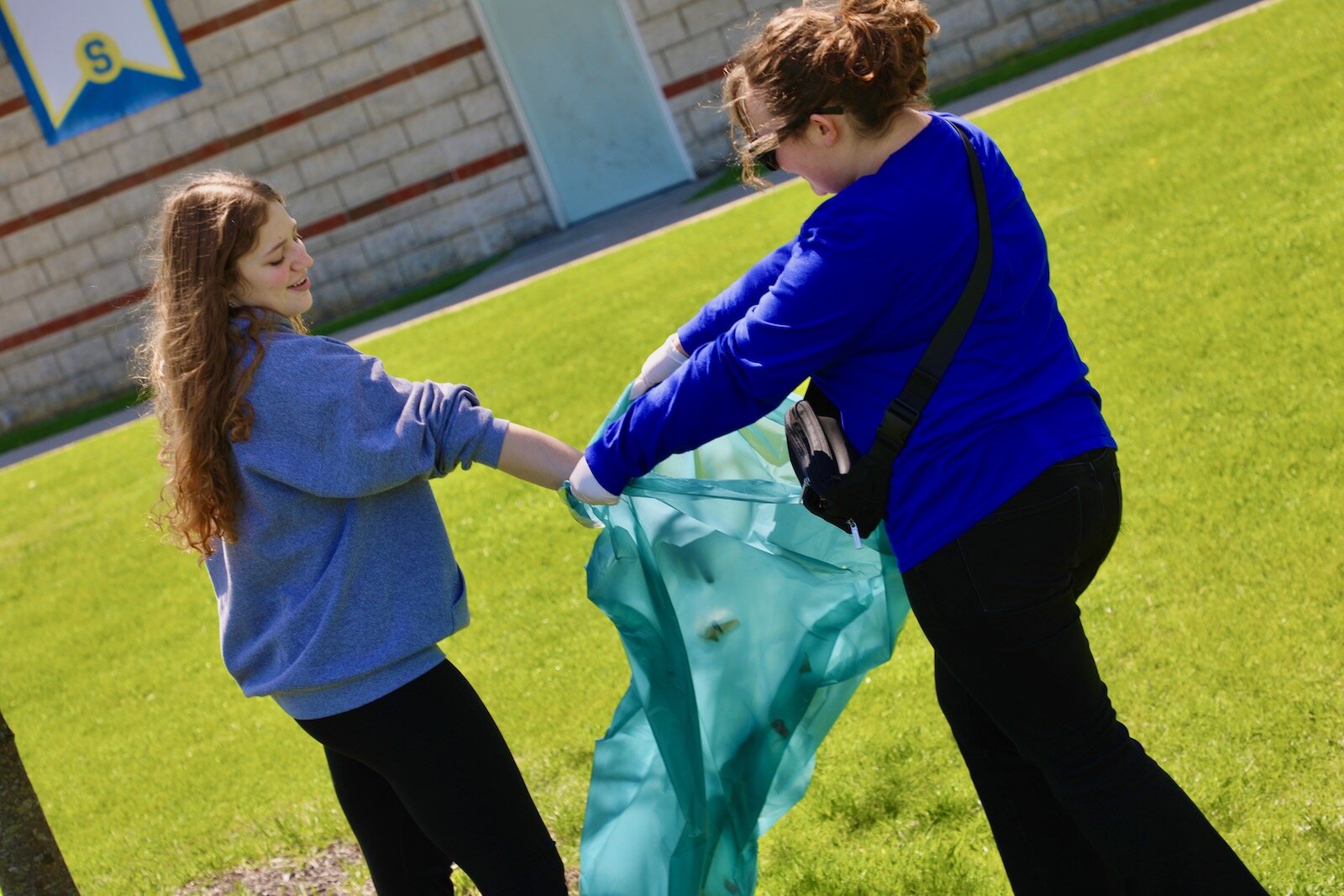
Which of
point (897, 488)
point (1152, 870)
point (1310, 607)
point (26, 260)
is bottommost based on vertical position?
point (1310, 607)

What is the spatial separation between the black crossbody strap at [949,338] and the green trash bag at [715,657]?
68 cm

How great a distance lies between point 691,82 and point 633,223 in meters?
2.38

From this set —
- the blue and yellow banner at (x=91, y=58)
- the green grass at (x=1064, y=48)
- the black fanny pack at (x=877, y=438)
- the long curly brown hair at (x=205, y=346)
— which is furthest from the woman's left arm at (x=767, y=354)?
the blue and yellow banner at (x=91, y=58)

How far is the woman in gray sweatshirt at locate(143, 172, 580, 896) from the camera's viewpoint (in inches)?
95.7

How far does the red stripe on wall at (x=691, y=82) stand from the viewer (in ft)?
51.0

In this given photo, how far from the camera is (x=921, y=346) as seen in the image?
218 cm

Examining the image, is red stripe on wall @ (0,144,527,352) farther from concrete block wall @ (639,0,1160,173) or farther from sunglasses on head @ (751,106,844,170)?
sunglasses on head @ (751,106,844,170)

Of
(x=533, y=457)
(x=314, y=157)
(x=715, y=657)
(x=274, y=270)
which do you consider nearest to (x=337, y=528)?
(x=533, y=457)

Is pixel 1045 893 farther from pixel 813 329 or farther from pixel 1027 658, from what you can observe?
pixel 813 329

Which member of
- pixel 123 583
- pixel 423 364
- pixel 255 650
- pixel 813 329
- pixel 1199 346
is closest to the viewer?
pixel 813 329

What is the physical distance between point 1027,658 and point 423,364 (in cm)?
852

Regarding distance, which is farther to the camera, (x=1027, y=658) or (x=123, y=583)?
(x=123, y=583)

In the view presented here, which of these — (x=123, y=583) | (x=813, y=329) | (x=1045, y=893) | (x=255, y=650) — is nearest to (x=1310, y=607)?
(x=1045, y=893)

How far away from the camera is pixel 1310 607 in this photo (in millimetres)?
3680
